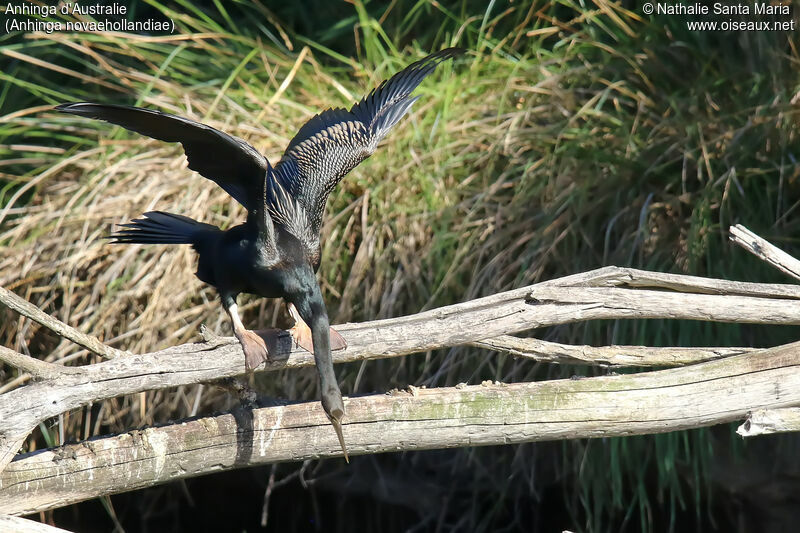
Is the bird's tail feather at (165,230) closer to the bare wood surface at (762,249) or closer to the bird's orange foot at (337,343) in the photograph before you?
the bird's orange foot at (337,343)

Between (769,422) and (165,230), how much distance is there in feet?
5.31

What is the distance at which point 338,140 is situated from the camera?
2742 mm

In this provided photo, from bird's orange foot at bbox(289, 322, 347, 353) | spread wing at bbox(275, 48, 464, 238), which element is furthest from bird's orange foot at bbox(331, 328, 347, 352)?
spread wing at bbox(275, 48, 464, 238)

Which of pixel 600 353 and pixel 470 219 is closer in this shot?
pixel 600 353

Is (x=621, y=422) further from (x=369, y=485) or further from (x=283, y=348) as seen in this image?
(x=369, y=485)

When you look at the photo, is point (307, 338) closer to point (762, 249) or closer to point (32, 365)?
point (32, 365)

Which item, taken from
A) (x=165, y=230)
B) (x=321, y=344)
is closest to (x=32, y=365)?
(x=321, y=344)

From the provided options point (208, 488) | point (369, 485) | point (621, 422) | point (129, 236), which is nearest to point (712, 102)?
point (621, 422)

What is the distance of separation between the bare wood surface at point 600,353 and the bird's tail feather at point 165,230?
2.82ft

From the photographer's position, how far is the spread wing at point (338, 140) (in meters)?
2.57

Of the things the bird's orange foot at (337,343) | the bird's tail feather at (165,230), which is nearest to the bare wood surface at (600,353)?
the bird's orange foot at (337,343)

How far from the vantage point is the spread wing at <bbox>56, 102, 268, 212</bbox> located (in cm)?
189

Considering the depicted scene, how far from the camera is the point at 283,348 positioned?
2.18 meters

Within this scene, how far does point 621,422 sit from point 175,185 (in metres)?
2.10
